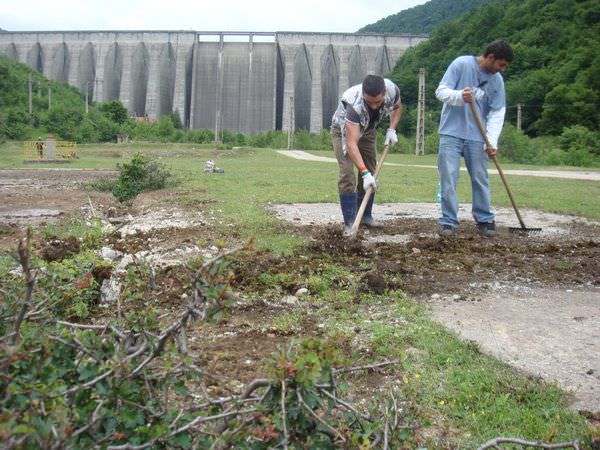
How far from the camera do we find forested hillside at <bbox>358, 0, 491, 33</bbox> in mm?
88975

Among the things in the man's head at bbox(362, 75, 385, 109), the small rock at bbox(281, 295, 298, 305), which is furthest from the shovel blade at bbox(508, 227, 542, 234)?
the small rock at bbox(281, 295, 298, 305)

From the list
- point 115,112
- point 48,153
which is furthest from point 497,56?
point 115,112

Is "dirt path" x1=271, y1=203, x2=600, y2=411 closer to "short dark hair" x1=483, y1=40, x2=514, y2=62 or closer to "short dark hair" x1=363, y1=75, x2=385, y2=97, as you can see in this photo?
"short dark hair" x1=363, y1=75, x2=385, y2=97

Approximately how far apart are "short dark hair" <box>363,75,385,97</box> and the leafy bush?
5351mm

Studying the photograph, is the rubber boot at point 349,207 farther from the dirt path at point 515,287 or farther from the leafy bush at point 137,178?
the leafy bush at point 137,178

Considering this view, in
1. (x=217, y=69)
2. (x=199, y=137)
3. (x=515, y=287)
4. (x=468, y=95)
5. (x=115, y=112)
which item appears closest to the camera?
(x=515, y=287)

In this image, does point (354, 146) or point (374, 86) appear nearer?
point (374, 86)

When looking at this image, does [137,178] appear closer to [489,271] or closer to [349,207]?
[349,207]

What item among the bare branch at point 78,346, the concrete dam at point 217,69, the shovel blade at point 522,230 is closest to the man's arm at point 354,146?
the shovel blade at point 522,230

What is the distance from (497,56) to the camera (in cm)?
587

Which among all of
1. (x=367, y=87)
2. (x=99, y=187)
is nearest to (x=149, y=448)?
(x=367, y=87)

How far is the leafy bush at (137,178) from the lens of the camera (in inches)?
388

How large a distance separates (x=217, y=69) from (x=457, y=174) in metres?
58.9

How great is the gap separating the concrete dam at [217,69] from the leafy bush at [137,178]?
5188 cm
